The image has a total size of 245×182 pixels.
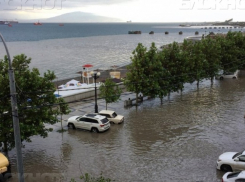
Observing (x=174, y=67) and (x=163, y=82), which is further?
(x=174, y=67)

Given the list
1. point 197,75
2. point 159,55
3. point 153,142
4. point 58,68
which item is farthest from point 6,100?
point 58,68

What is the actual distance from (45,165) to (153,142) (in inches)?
289

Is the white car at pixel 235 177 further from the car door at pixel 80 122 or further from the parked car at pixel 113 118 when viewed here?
the car door at pixel 80 122

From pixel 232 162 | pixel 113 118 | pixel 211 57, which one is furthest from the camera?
pixel 211 57

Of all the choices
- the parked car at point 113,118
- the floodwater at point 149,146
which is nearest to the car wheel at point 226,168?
the floodwater at point 149,146

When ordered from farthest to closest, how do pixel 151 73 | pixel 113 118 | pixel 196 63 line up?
pixel 196 63 → pixel 151 73 → pixel 113 118

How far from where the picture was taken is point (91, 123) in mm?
22109

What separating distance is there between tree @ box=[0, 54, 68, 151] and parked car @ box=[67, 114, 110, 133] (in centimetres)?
418

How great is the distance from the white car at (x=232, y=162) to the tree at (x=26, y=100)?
1022cm

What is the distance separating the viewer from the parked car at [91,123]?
859 inches

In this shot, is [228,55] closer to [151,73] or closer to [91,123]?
[151,73]

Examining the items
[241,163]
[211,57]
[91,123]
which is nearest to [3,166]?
[91,123]

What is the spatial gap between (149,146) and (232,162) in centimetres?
566

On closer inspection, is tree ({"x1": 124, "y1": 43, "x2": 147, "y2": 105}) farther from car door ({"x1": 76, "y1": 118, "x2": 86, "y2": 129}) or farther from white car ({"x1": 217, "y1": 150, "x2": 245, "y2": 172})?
white car ({"x1": 217, "y1": 150, "x2": 245, "y2": 172})
